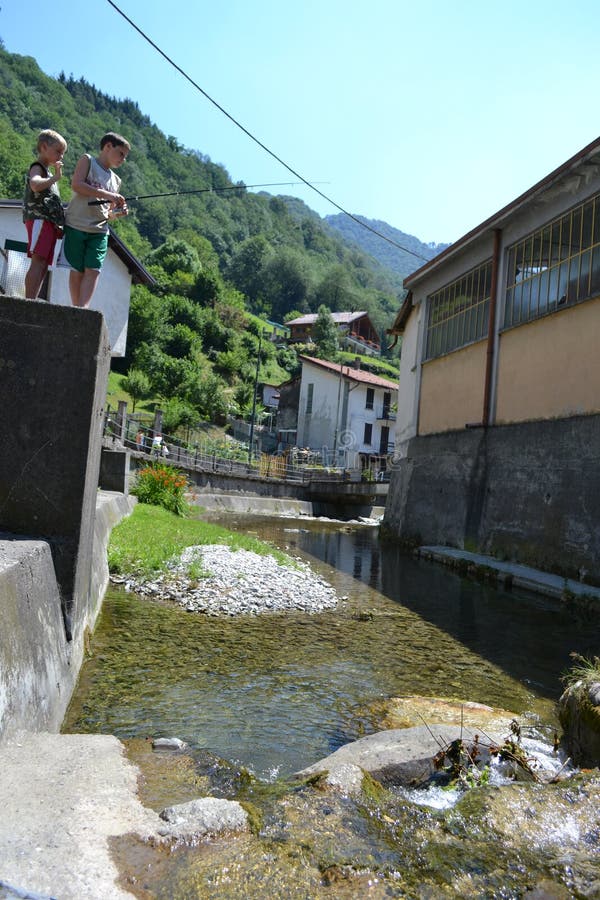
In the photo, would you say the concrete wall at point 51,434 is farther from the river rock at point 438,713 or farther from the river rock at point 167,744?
the river rock at point 438,713

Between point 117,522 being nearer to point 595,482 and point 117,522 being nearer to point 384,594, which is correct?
point 384,594

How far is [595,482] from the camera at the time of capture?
11.4 metres

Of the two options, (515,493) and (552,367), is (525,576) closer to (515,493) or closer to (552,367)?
(515,493)

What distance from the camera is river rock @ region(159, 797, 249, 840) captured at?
8.78ft

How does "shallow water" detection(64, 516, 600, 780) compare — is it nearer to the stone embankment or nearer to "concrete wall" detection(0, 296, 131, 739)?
the stone embankment

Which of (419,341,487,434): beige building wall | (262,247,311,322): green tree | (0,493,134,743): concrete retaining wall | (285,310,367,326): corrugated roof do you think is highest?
(262,247,311,322): green tree

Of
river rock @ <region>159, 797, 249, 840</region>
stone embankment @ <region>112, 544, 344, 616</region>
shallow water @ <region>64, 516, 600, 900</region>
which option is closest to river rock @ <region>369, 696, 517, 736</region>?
shallow water @ <region>64, 516, 600, 900</region>

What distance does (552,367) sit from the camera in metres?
13.2

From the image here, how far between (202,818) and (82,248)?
13.3 ft

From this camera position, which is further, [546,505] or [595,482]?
[546,505]

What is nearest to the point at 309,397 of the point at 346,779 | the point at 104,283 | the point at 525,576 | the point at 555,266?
the point at 104,283

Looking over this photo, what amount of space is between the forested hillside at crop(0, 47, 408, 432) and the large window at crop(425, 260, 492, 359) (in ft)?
85.1

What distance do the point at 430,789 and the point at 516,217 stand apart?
1392 cm

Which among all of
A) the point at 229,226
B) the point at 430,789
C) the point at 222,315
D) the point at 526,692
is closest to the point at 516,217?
the point at 526,692
